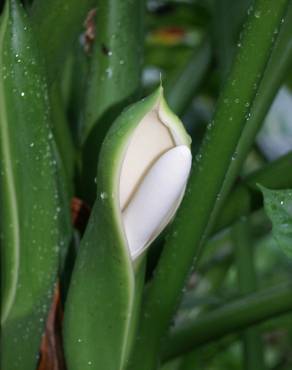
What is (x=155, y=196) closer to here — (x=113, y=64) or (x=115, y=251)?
(x=115, y=251)

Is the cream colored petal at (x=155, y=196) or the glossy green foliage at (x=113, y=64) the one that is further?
the glossy green foliage at (x=113, y=64)

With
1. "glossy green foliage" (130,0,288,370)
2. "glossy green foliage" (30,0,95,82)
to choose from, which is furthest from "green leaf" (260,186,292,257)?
"glossy green foliage" (30,0,95,82)

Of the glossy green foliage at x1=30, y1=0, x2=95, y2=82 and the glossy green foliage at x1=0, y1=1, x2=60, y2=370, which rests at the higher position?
the glossy green foliage at x1=30, y1=0, x2=95, y2=82

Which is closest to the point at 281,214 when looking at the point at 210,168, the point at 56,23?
the point at 210,168

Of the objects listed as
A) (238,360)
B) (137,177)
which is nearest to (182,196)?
(137,177)

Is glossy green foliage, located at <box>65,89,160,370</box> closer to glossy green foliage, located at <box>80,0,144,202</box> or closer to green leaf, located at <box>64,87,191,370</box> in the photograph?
green leaf, located at <box>64,87,191,370</box>

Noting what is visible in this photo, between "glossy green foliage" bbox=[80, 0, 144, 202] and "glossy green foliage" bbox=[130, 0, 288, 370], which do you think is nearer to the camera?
"glossy green foliage" bbox=[130, 0, 288, 370]

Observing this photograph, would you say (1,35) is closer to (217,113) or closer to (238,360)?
(217,113)

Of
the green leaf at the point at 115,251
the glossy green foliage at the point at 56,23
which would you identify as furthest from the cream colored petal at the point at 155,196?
the glossy green foliage at the point at 56,23

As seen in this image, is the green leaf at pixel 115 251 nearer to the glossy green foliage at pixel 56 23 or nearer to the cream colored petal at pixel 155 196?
the cream colored petal at pixel 155 196
